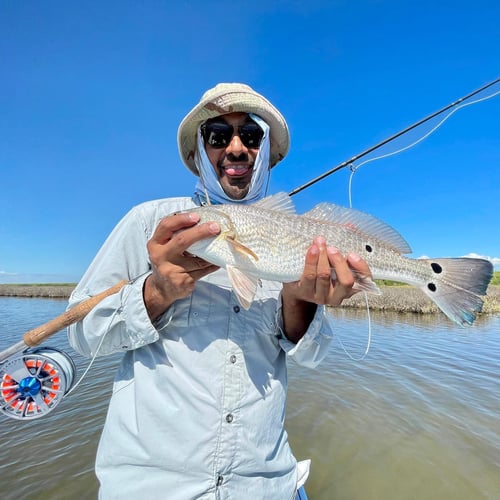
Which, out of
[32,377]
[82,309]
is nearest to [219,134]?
Answer: [82,309]

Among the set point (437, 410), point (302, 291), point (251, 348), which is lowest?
point (437, 410)

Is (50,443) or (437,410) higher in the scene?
(437,410)

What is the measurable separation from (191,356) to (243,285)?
543 millimetres

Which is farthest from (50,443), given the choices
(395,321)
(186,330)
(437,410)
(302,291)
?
(395,321)

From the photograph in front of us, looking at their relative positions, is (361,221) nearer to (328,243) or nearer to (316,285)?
(328,243)

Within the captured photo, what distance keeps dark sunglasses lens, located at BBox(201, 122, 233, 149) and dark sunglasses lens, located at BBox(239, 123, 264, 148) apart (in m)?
0.10

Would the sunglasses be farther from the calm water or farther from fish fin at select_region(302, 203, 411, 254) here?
the calm water

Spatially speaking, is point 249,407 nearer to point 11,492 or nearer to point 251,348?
point 251,348

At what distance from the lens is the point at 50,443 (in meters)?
5.78

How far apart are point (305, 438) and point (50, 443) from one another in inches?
190

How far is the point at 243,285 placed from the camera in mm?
2033

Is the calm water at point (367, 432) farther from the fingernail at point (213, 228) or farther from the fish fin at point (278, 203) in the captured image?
the fingernail at point (213, 228)

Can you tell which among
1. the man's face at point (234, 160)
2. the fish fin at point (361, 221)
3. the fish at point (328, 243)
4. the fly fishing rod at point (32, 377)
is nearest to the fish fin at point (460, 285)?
the fish at point (328, 243)

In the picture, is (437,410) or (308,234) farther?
(437,410)
